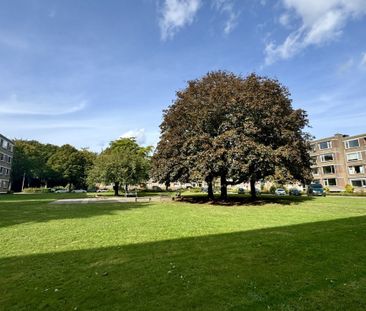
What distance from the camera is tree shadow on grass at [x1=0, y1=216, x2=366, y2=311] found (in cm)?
466

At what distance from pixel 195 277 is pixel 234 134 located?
63.2 ft

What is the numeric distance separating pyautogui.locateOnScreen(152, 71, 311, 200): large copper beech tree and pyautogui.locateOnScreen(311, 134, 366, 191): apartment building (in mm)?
39216

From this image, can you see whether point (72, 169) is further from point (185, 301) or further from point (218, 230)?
point (185, 301)

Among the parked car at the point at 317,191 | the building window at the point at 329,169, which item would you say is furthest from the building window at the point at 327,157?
the parked car at the point at 317,191

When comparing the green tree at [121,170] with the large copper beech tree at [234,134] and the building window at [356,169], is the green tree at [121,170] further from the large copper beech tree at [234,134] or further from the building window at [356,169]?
the building window at [356,169]

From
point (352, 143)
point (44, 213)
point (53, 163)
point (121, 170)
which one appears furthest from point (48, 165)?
point (352, 143)

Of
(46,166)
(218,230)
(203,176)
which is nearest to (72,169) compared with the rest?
(46,166)

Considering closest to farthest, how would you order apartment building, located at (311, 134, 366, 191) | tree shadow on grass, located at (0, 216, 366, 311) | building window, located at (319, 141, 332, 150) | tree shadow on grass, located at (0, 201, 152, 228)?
tree shadow on grass, located at (0, 216, 366, 311)
tree shadow on grass, located at (0, 201, 152, 228)
apartment building, located at (311, 134, 366, 191)
building window, located at (319, 141, 332, 150)

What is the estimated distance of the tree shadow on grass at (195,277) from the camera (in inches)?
183

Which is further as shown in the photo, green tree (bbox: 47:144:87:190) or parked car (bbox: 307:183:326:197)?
green tree (bbox: 47:144:87:190)

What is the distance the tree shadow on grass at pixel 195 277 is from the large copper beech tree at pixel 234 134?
14.9m

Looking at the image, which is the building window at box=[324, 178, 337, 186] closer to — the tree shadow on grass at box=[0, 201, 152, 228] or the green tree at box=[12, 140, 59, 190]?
the tree shadow on grass at box=[0, 201, 152, 228]

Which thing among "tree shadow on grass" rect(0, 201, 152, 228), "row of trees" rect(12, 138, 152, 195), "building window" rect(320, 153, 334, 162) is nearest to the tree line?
"tree shadow on grass" rect(0, 201, 152, 228)

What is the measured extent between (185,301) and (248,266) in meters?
2.39
